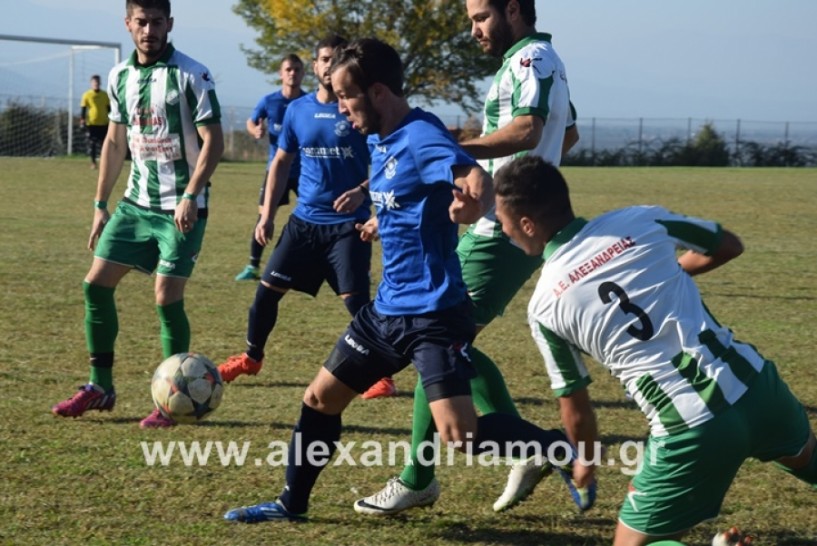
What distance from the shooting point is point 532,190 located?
3.84 metres

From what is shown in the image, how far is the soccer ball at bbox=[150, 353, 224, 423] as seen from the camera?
574cm

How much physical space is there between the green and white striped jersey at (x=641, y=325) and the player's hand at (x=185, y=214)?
296 cm

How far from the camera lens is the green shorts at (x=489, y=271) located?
5.23 meters

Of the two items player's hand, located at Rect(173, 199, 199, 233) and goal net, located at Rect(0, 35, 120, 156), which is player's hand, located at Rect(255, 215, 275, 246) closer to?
player's hand, located at Rect(173, 199, 199, 233)

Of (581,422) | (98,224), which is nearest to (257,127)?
(98,224)

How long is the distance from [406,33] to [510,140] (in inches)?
1604

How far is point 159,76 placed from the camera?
6.40m

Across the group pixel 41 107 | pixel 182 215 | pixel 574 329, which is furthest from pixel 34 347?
pixel 41 107

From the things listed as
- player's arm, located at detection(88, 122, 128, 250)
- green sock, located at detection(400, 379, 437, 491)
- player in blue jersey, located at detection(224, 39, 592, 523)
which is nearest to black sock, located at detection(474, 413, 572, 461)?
player in blue jersey, located at detection(224, 39, 592, 523)

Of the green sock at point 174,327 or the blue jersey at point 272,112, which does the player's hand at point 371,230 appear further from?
the blue jersey at point 272,112

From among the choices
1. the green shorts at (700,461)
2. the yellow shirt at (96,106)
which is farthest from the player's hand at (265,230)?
the yellow shirt at (96,106)

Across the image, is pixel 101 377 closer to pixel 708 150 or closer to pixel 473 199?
pixel 473 199

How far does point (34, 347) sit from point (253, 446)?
2.98 metres

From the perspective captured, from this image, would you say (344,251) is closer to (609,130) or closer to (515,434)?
(515,434)
